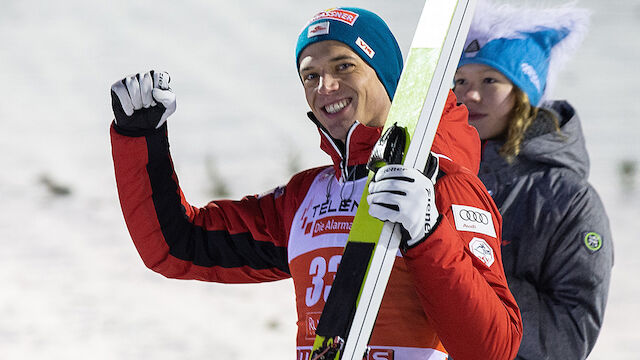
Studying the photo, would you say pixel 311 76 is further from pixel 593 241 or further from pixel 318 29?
pixel 593 241

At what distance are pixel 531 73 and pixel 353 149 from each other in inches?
45.1

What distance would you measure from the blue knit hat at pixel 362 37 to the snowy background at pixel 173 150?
3.49 m

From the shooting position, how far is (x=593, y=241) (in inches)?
115

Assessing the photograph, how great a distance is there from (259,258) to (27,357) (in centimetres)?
362

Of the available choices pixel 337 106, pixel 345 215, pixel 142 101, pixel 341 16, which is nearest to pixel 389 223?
pixel 345 215

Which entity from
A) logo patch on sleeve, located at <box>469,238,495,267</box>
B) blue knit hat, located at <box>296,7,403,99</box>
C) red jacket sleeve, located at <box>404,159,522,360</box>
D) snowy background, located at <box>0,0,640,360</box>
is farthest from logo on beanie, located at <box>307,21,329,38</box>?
snowy background, located at <box>0,0,640,360</box>

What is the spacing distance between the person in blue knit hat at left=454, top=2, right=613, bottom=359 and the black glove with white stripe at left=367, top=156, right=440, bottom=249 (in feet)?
3.48

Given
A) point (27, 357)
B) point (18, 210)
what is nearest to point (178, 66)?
point (18, 210)

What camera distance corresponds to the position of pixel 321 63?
2.51m

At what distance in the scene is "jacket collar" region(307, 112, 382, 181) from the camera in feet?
7.79

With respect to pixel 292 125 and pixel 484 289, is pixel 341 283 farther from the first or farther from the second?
pixel 292 125

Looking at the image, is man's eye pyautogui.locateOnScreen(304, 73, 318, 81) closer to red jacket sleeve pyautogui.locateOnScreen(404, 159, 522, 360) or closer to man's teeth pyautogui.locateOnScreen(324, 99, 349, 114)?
man's teeth pyautogui.locateOnScreen(324, 99, 349, 114)

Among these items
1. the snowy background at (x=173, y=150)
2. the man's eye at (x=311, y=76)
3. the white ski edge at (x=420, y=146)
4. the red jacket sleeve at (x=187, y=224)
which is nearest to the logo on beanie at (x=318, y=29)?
the man's eye at (x=311, y=76)

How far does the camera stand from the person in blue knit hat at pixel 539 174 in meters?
2.90
